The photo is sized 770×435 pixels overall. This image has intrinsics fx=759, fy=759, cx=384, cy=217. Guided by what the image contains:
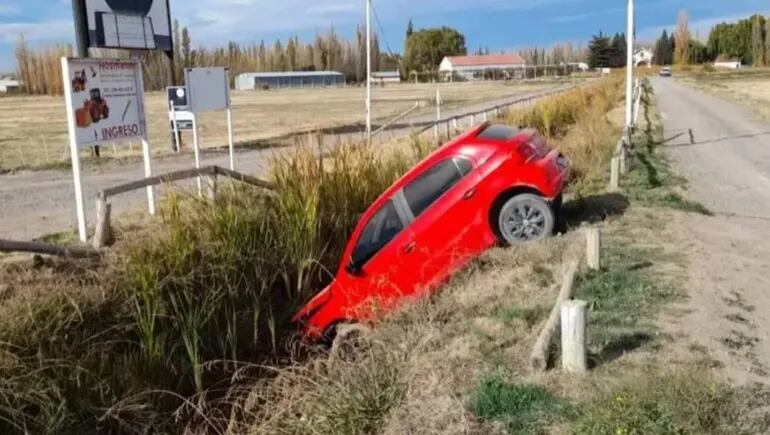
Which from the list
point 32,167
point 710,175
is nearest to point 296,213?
point 710,175

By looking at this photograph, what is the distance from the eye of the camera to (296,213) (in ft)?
28.9

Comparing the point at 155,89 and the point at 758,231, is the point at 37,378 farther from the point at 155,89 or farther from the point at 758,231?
the point at 155,89

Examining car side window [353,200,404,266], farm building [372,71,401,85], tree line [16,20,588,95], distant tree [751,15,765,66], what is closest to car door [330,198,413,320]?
car side window [353,200,404,266]

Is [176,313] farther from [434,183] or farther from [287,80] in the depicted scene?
[287,80]

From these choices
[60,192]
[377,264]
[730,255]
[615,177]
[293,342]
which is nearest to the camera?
[293,342]

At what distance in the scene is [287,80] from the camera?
380 feet

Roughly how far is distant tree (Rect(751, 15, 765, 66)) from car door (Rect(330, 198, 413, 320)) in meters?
132

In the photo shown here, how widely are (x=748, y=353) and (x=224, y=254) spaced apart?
4.63m

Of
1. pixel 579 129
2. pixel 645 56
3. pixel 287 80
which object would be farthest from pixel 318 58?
pixel 579 129

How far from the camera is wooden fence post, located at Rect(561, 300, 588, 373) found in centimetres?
463

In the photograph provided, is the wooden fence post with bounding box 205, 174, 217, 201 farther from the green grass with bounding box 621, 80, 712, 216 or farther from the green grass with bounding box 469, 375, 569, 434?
the green grass with bounding box 621, 80, 712, 216

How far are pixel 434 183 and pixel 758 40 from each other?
132 m

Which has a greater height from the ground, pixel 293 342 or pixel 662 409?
pixel 662 409

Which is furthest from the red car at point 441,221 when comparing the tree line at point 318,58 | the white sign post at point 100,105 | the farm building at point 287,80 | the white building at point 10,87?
the farm building at point 287,80
